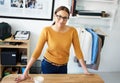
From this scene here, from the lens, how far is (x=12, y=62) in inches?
118

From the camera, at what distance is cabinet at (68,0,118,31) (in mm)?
3021

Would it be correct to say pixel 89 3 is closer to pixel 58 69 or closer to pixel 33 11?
pixel 33 11

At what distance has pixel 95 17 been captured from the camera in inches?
117

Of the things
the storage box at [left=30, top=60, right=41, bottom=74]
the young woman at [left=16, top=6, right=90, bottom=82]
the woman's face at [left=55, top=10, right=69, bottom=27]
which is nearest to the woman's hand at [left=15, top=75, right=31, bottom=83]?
the young woman at [left=16, top=6, right=90, bottom=82]

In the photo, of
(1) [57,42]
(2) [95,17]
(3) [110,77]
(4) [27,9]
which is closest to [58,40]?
(1) [57,42]

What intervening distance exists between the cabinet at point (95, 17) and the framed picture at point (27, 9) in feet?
1.48

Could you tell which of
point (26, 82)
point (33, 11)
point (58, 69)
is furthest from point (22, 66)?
point (26, 82)

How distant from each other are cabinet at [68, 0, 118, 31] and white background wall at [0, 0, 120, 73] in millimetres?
138

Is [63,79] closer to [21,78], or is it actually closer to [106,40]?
[21,78]

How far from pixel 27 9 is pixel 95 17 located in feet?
3.83

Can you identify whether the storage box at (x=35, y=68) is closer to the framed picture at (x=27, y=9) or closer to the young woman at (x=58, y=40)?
the framed picture at (x=27, y=9)

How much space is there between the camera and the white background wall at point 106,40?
125 inches

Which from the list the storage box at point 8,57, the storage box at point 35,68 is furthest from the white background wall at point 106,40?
the storage box at point 8,57

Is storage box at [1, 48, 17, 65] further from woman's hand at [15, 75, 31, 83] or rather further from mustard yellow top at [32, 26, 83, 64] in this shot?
woman's hand at [15, 75, 31, 83]
